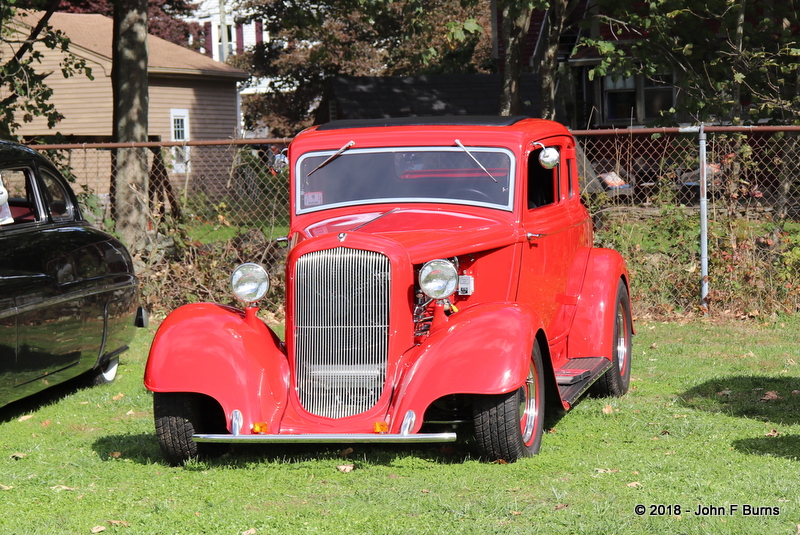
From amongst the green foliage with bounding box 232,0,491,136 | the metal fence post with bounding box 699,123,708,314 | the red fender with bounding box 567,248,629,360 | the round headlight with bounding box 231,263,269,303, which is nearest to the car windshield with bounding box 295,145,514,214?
the round headlight with bounding box 231,263,269,303

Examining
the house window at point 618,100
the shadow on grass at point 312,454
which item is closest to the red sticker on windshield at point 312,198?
the shadow on grass at point 312,454

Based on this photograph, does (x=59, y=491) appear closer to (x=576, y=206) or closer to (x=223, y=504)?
(x=223, y=504)

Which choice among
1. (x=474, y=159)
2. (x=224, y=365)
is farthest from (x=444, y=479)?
(x=474, y=159)

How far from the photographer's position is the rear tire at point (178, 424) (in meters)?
5.21

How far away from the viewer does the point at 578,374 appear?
6.03 meters

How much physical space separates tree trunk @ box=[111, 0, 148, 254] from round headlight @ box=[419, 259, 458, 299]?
7.21 m

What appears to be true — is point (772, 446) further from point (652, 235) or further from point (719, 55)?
point (719, 55)

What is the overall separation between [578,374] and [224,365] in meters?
2.24

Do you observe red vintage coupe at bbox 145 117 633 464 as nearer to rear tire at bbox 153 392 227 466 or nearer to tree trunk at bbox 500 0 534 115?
rear tire at bbox 153 392 227 466

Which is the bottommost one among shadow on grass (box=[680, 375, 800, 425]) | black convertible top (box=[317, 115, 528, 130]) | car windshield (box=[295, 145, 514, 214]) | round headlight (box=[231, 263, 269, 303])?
shadow on grass (box=[680, 375, 800, 425])

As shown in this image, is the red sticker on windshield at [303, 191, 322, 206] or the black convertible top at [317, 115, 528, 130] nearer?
the red sticker on windshield at [303, 191, 322, 206]

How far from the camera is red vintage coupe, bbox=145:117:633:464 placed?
4977 mm

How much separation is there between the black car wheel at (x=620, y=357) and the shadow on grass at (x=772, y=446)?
4.19 ft

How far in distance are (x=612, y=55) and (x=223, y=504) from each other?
38.2ft
